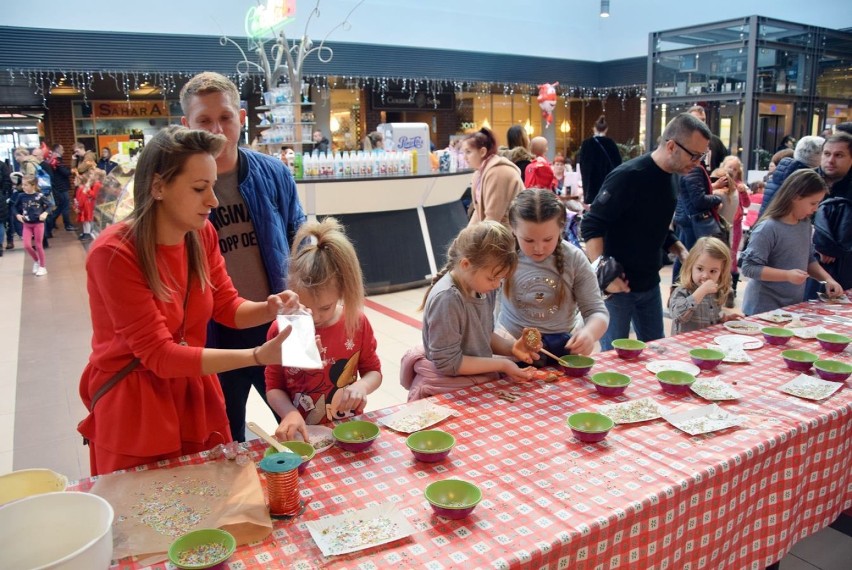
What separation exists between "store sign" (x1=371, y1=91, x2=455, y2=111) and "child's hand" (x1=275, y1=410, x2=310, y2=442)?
1546 centimetres

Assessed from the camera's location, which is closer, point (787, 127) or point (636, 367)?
point (636, 367)

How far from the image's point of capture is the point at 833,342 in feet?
8.41

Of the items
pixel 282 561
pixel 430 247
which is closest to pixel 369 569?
pixel 282 561

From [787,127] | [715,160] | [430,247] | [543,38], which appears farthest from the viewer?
[543,38]

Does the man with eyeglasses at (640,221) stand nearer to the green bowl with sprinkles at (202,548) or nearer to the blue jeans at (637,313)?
the blue jeans at (637,313)

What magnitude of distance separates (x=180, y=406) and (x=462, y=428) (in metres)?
0.81

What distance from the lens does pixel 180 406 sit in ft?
5.81

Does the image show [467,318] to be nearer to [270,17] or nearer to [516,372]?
[516,372]

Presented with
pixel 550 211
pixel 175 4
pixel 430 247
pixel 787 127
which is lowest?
pixel 430 247

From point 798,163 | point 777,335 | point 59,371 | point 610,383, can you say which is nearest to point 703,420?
point 610,383

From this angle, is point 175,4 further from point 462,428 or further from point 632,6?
point 462,428

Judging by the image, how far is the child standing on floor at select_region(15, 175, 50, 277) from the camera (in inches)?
343

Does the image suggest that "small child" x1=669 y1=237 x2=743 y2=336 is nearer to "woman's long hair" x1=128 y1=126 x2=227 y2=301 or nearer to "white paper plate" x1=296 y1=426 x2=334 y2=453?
"white paper plate" x1=296 y1=426 x2=334 y2=453

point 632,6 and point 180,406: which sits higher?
point 632,6
